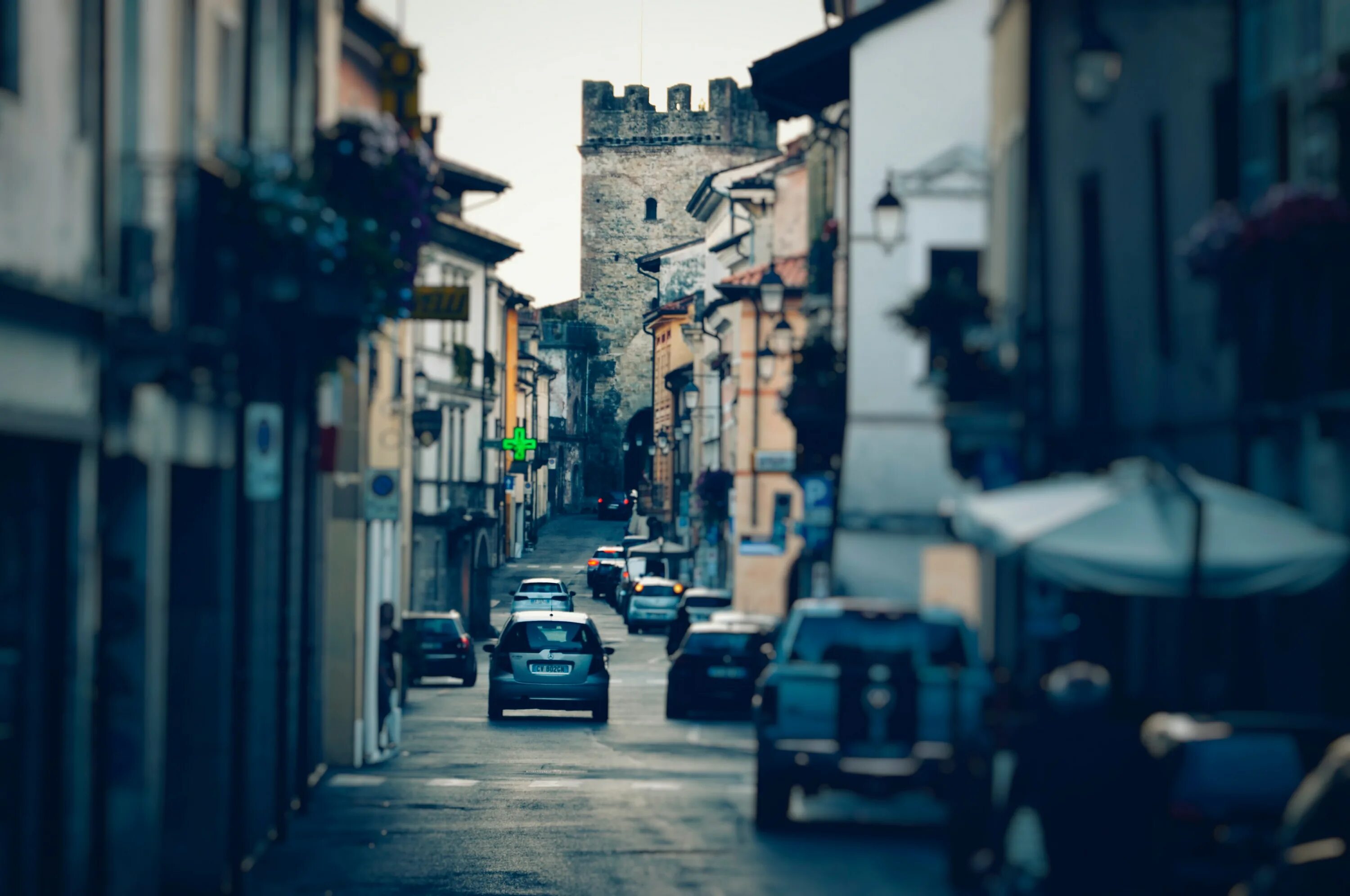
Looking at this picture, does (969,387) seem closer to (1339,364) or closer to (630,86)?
(1339,364)

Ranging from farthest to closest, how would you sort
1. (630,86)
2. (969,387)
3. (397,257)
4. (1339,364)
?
(630,86) → (969,387) → (397,257) → (1339,364)

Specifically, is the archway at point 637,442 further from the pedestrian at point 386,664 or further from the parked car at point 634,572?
the pedestrian at point 386,664

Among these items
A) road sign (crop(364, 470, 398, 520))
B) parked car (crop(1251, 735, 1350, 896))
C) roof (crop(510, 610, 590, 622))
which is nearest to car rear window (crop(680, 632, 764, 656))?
roof (crop(510, 610, 590, 622))

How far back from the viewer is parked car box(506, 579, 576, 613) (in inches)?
2062

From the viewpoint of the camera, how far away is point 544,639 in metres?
25.5

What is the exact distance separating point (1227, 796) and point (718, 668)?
17311 mm

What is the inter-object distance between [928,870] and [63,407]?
21.3 ft

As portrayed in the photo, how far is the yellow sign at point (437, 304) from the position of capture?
803 inches

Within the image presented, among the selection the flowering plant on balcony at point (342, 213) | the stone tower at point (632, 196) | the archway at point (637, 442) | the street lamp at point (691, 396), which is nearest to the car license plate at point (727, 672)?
the flowering plant on balcony at point (342, 213)

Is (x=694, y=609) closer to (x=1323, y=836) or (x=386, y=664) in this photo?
(x=386, y=664)

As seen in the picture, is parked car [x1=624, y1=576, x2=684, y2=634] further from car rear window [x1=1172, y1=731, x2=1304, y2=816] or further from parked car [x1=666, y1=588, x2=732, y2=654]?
car rear window [x1=1172, y1=731, x2=1304, y2=816]

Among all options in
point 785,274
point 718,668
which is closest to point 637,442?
point 785,274

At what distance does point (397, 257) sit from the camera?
48.5ft

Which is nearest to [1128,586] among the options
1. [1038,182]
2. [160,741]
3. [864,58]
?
[160,741]
